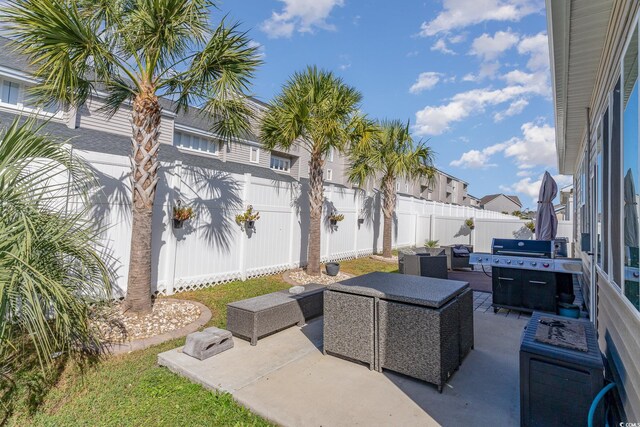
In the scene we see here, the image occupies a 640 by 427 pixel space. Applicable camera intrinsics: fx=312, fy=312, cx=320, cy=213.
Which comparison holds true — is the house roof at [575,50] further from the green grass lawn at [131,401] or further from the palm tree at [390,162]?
the palm tree at [390,162]

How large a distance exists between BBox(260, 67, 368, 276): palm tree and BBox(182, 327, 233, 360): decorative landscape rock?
15.1ft

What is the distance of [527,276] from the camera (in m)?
5.45

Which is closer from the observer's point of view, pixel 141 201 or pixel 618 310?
pixel 618 310

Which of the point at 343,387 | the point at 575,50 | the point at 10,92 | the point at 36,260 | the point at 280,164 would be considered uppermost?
the point at 280,164

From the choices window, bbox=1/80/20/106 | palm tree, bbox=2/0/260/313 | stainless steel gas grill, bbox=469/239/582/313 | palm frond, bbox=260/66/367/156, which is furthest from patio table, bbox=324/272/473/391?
window, bbox=1/80/20/106

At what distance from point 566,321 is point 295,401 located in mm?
2671

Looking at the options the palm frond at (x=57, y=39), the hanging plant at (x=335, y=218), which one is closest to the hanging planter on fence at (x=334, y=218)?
the hanging plant at (x=335, y=218)

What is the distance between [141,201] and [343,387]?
4.09 metres

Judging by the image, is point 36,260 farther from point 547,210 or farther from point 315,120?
point 547,210

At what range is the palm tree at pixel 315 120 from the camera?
25.3 ft

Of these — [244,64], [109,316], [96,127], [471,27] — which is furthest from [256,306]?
[96,127]

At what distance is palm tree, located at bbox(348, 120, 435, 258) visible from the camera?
11.4 meters

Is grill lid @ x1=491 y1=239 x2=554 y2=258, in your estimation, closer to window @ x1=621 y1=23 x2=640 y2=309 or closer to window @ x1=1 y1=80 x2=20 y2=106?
window @ x1=621 y1=23 x2=640 y2=309

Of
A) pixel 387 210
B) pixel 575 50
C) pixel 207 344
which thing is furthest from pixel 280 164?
pixel 575 50
